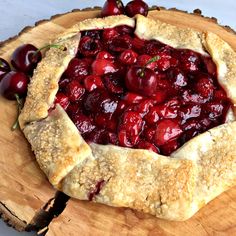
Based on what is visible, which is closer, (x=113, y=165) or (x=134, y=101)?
(x=113, y=165)

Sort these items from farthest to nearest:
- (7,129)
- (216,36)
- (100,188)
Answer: (216,36) < (7,129) < (100,188)

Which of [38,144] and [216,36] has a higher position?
[216,36]

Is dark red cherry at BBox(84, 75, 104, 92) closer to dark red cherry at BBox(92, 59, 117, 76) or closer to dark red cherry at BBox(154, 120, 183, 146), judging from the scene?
dark red cherry at BBox(92, 59, 117, 76)

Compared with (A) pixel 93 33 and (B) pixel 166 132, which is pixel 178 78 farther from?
(A) pixel 93 33

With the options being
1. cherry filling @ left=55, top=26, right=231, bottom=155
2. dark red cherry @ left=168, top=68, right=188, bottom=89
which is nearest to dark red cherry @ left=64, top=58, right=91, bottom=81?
cherry filling @ left=55, top=26, right=231, bottom=155

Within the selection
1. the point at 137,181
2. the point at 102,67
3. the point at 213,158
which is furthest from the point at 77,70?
the point at 213,158

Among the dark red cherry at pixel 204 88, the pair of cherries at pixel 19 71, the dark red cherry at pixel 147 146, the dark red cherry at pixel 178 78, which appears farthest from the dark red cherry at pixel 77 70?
the dark red cherry at pixel 204 88

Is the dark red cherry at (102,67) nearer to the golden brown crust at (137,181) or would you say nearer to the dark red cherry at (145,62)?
the dark red cherry at (145,62)

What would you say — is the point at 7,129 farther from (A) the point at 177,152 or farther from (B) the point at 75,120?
(A) the point at 177,152

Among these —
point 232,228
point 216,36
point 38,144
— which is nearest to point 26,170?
point 38,144
